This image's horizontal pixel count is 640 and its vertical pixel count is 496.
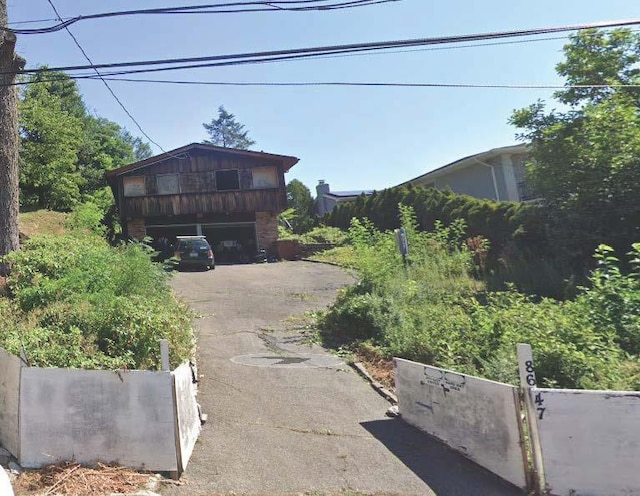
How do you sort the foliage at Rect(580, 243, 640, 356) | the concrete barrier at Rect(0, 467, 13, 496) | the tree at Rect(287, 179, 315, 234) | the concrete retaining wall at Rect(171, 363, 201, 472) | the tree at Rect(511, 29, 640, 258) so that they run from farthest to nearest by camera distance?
the tree at Rect(287, 179, 315, 234), the tree at Rect(511, 29, 640, 258), the foliage at Rect(580, 243, 640, 356), the concrete retaining wall at Rect(171, 363, 201, 472), the concrete barrier at Rect(0, 467, 13, 496)

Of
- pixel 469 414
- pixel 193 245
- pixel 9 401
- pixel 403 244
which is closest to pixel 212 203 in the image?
pixel 193 245

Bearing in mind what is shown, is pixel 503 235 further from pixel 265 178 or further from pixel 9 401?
pixel 265 178

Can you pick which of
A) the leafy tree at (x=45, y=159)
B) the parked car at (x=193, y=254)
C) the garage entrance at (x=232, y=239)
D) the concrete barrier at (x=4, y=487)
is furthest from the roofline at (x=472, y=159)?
the concrete barrier at (x=4, y=487)

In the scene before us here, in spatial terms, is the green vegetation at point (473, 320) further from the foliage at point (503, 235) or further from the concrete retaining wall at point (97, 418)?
the concrete retaining wall at point (97, 418)

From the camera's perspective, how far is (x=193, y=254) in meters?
23.1

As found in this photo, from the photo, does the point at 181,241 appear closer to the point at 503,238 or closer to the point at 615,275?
the point at 503,238

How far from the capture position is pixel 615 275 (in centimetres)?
829

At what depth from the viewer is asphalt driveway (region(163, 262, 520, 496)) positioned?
5043mm

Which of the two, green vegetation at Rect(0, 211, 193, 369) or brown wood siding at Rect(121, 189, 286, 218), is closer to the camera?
green vegetation at Rect(0, 211, 193, 369)

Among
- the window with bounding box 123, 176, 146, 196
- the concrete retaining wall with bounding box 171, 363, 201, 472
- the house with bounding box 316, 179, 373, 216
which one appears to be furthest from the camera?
the house with bounding box 316, 179, 373, 216

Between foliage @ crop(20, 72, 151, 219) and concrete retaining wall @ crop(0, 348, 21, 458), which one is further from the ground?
foliage @ crop(20, 72, 151, 219)

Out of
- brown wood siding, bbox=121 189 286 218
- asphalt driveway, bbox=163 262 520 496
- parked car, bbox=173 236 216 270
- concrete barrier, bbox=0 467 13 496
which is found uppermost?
brown wood siding, bbox=121 189 286 218

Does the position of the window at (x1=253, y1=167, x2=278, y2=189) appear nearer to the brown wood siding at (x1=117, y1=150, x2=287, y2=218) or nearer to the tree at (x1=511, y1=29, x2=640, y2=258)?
the brown wood siding at (x1=117, y1=150, x2=287, y2=218)

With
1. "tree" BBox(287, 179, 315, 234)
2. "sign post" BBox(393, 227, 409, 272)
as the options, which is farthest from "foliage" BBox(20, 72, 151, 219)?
"sign post" BBox(393, 227, 409, 272)
